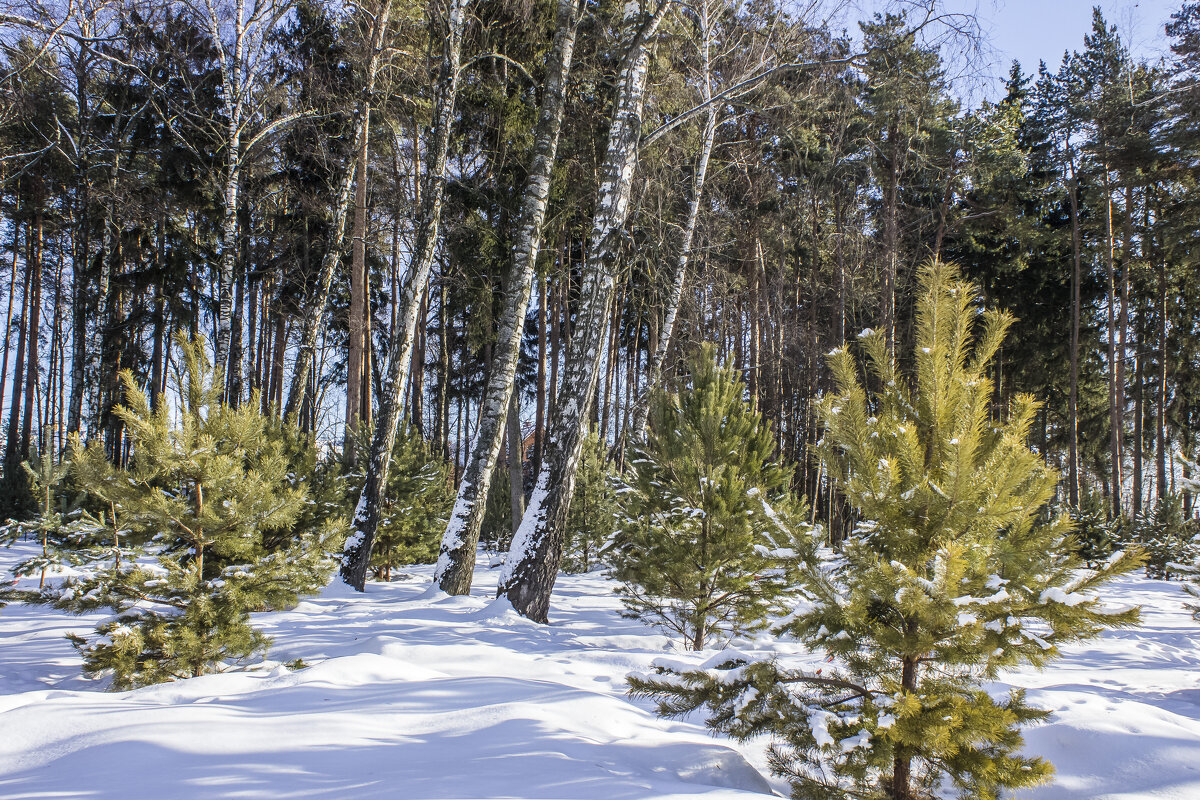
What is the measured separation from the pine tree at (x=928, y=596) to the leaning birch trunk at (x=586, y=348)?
365cm

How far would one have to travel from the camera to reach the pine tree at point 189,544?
394 cm

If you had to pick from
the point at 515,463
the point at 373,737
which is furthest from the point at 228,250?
the point at 373,737

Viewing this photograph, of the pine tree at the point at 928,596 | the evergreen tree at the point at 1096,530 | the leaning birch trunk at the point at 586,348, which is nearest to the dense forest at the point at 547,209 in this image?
the leaning birch trunk at the point at 586,348

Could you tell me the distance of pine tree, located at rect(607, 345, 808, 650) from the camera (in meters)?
5.80

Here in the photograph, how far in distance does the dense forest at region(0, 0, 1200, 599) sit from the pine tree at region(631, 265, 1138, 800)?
3.70m

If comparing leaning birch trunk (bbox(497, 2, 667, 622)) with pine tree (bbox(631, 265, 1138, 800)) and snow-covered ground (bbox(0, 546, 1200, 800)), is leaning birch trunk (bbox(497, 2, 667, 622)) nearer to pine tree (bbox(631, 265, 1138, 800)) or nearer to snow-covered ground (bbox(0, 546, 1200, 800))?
snow-covered ground (bbox(0, 546, 1200, 800))

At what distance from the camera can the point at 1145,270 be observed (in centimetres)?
1884

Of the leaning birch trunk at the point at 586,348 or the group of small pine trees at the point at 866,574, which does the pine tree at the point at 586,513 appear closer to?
the leaning birch trunk at the point at 586,348

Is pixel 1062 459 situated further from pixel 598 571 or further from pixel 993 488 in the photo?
pixel 993 488

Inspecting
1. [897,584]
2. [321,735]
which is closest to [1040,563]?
[897,584]

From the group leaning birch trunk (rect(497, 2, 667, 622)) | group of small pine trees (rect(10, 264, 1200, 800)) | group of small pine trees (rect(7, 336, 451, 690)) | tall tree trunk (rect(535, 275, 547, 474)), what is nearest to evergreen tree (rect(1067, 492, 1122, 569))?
leaning birch trunk (rect(497, 2, 667, 622))

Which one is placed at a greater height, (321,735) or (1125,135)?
→ (1125,135)

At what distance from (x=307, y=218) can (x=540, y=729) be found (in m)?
16.9

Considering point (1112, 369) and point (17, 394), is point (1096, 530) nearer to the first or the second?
point (1112, 369)
